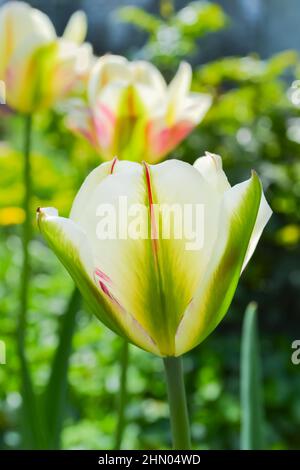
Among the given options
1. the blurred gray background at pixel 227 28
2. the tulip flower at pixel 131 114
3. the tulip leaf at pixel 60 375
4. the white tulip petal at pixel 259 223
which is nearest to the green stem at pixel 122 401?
the tulip leaf at pixel 60 375

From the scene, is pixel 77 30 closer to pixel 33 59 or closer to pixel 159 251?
pixel 33 59

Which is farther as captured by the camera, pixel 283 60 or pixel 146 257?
pixel 283 60

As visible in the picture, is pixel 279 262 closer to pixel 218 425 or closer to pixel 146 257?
pixel 218 425

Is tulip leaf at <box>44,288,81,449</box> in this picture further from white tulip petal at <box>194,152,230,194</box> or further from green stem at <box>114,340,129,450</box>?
white tulip petal at <box>194,152,230,194</box>

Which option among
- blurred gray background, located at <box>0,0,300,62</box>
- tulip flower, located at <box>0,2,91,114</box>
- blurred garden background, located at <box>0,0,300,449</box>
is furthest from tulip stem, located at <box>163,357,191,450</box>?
blurred gray background, located at <box>0,0,300,62</box>
